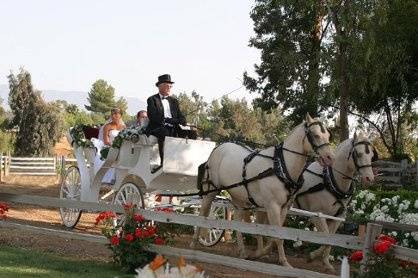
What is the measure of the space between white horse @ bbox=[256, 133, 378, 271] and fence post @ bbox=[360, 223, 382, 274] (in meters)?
1.99

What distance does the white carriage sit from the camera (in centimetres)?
1038

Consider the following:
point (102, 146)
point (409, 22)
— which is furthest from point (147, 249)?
point (409, 22)

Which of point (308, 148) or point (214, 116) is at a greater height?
point (214, 116)

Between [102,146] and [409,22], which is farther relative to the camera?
[409,22]

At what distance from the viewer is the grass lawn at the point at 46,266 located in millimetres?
7523

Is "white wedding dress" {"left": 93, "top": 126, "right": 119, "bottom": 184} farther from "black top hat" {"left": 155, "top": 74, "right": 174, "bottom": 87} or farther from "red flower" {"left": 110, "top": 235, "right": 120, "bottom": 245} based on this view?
"red flower" {"left": 110, "top": 235, "right": 120, "bottom": 245}

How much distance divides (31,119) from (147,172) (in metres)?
33.6

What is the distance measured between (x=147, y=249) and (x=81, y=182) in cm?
449

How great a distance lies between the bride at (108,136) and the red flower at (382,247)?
6.40 meters

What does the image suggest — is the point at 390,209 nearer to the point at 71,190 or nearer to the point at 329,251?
the point at 329,251

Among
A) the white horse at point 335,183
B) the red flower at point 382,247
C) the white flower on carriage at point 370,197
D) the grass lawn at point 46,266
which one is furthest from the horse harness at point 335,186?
the grass lawn at point 46,266

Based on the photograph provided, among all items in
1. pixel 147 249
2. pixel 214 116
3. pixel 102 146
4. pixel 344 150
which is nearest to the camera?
pixel 147 249

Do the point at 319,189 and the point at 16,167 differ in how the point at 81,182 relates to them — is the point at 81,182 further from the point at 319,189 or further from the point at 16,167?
the point at 16,167

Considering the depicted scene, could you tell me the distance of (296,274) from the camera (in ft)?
22.8
